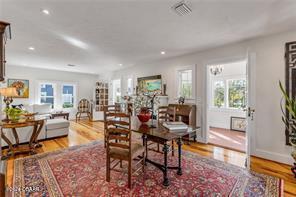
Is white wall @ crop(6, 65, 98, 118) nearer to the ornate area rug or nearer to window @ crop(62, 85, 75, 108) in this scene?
window @ crop(62, 85, 75, 108)

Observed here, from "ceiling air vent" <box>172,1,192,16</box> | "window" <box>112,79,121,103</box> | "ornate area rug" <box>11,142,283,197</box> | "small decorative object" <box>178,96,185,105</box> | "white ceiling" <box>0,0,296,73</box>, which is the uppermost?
"white ceiling" <box>0,0,296,73</box>

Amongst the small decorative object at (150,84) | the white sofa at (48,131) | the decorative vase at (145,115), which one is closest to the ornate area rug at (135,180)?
the decorative vase at (145,115)

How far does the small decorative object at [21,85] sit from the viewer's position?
19.7ft

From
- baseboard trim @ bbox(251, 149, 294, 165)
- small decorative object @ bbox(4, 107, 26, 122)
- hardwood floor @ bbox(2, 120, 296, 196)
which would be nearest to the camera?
hardwood floor @ bbox(2, 120, 296, 196)

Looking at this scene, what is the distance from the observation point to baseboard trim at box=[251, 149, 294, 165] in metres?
2.79

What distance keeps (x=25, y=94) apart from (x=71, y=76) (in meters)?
2.10

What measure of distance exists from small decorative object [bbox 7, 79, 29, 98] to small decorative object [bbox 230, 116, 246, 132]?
8.44m

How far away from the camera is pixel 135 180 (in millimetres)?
2178

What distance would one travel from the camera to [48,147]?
355 centimetres

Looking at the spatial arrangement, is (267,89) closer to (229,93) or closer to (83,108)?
(229,93)

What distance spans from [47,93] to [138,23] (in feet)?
21.4

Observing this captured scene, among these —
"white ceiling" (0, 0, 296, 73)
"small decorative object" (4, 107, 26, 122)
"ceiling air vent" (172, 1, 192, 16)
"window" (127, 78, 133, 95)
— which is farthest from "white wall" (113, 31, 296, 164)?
"small decorative object" (4, 107, 26, 122)

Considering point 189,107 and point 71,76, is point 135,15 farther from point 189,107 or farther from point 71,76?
point 71,76

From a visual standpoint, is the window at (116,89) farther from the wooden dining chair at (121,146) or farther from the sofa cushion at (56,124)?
the wooden dining chair at (121,146)
